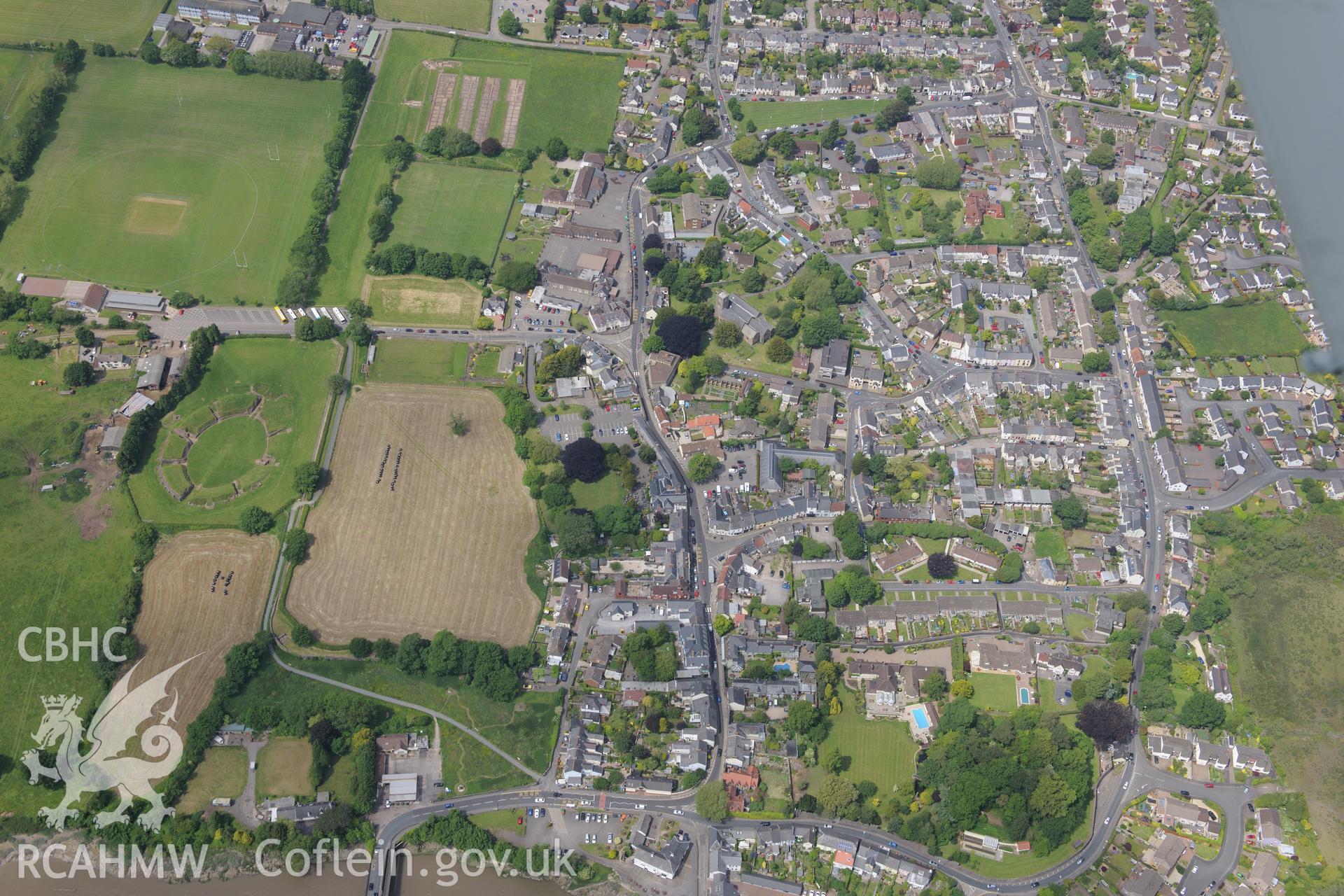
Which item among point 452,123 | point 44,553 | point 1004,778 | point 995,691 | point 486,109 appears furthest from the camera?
point 486,109

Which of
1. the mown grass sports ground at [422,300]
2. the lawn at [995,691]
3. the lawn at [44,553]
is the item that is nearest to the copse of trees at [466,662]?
the lawn at [44,553]

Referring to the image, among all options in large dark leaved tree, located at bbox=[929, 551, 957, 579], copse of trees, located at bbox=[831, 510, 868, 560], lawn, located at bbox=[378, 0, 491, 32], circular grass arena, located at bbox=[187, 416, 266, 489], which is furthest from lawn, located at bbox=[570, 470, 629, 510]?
lawn, located at bbox=[378, 0, 491, 32]

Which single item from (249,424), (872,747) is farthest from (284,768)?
(872,747)

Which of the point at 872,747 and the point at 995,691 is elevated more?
the point at 995,691

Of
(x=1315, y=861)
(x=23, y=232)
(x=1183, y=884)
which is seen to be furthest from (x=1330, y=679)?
(x=23, y=232)

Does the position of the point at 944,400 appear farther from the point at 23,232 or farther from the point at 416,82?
the point at 23,232

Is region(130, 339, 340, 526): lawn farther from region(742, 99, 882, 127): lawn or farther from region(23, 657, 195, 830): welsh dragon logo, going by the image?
region(742, 99, 882, 127): lawn

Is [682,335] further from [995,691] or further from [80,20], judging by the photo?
[80,20]
